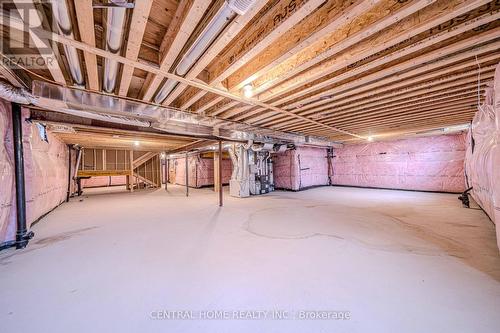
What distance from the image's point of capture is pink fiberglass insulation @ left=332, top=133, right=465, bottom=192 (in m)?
5.79

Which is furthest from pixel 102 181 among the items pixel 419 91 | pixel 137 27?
pixel 419 91

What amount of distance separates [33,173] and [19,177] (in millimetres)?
981

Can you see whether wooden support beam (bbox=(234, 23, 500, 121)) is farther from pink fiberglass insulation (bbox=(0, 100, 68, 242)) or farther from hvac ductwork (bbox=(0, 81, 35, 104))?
pink fiberglass insulation (bbox=(0, 100, 68, 242))

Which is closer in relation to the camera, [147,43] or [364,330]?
[364,330]

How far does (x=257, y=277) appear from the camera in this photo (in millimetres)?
1604

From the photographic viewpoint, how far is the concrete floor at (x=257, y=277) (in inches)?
45.9

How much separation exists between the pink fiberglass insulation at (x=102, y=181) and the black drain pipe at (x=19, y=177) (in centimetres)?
835

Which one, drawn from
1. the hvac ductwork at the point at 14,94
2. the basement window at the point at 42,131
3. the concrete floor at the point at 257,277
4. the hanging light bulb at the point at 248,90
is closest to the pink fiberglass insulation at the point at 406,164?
the concrete floor at the point at 257,277

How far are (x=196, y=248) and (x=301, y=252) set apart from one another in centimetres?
119

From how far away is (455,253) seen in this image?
1969 mm

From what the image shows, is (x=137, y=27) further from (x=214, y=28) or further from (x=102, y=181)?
(x=102, y=181)

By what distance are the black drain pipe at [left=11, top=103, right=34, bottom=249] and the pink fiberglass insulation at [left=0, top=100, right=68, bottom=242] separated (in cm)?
7

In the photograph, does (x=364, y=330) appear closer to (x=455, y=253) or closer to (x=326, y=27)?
(x=455, y=253)

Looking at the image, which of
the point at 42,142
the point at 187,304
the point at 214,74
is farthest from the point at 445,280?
the point at 42,142
